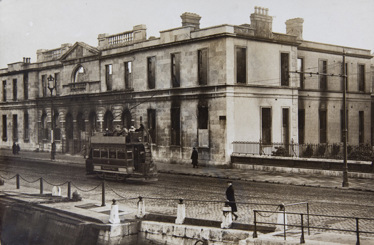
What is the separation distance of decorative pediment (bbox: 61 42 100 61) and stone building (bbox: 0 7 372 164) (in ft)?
0.33

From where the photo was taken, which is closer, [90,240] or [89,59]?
[90,240]

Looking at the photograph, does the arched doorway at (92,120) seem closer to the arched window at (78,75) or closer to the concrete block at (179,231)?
the arched window at (78,75)

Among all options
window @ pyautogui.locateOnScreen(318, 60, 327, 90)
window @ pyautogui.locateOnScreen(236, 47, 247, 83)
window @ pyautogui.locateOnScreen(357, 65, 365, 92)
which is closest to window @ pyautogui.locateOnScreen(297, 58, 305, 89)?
window @ pyautogui.locateOnScreen(318, 60, 327, 90)

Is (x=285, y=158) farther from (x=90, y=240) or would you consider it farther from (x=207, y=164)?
(x=90, y=240)

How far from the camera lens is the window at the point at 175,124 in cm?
3419

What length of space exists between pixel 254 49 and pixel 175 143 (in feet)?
30.5

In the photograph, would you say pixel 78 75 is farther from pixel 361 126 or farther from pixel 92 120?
pixel 361 126

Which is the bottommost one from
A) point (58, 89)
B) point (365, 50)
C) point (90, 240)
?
point (90, 240)

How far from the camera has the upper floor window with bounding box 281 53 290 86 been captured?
1323 inches

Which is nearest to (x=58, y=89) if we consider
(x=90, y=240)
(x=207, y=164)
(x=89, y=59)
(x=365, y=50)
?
(x=89, y=59)

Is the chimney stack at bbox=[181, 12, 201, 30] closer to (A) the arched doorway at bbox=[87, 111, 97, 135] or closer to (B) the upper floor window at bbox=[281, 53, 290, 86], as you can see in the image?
(B) the upper floor window at bbox=[281, 53, 290, 86]

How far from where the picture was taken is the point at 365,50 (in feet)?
141

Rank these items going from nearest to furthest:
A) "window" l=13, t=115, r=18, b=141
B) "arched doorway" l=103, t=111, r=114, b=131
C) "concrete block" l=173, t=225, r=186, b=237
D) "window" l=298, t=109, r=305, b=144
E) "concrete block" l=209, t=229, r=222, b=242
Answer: "concrete block" l=209, t=229, r=222, b=242
"concrete block" l=173, t=225, r=186, b=237
"window" l=298, t=109, r=305, b=144
"arched doorway" l=103, t=111, r=114, b=131
"window" l=13, t=115, r=18, b=141

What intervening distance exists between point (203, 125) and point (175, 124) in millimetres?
3025
